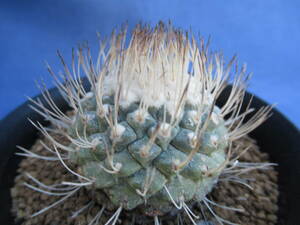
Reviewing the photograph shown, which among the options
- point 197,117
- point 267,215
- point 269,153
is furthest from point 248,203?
point 197,117

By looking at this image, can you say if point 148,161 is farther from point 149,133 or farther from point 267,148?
point 267,148

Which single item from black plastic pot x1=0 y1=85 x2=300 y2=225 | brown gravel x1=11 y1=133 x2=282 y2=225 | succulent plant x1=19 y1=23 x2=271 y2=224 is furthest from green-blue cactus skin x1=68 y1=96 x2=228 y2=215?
black plastic pot x1=0 y1=85 x2=300 y2=225

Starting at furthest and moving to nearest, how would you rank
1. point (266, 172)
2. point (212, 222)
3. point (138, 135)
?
1. point (266, 172)
2. point (212, 222)
3. point (138, 135)

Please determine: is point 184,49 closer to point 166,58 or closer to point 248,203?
point 166,58

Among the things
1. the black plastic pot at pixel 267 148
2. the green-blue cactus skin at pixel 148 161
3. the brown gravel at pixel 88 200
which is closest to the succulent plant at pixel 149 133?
the green-blue cactus skin at pixel 148 161

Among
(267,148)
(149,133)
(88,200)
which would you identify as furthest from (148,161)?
(267,148)

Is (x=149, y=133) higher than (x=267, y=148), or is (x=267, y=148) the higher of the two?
(x=149, y=133)

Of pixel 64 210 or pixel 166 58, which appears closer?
pixel 166 58
